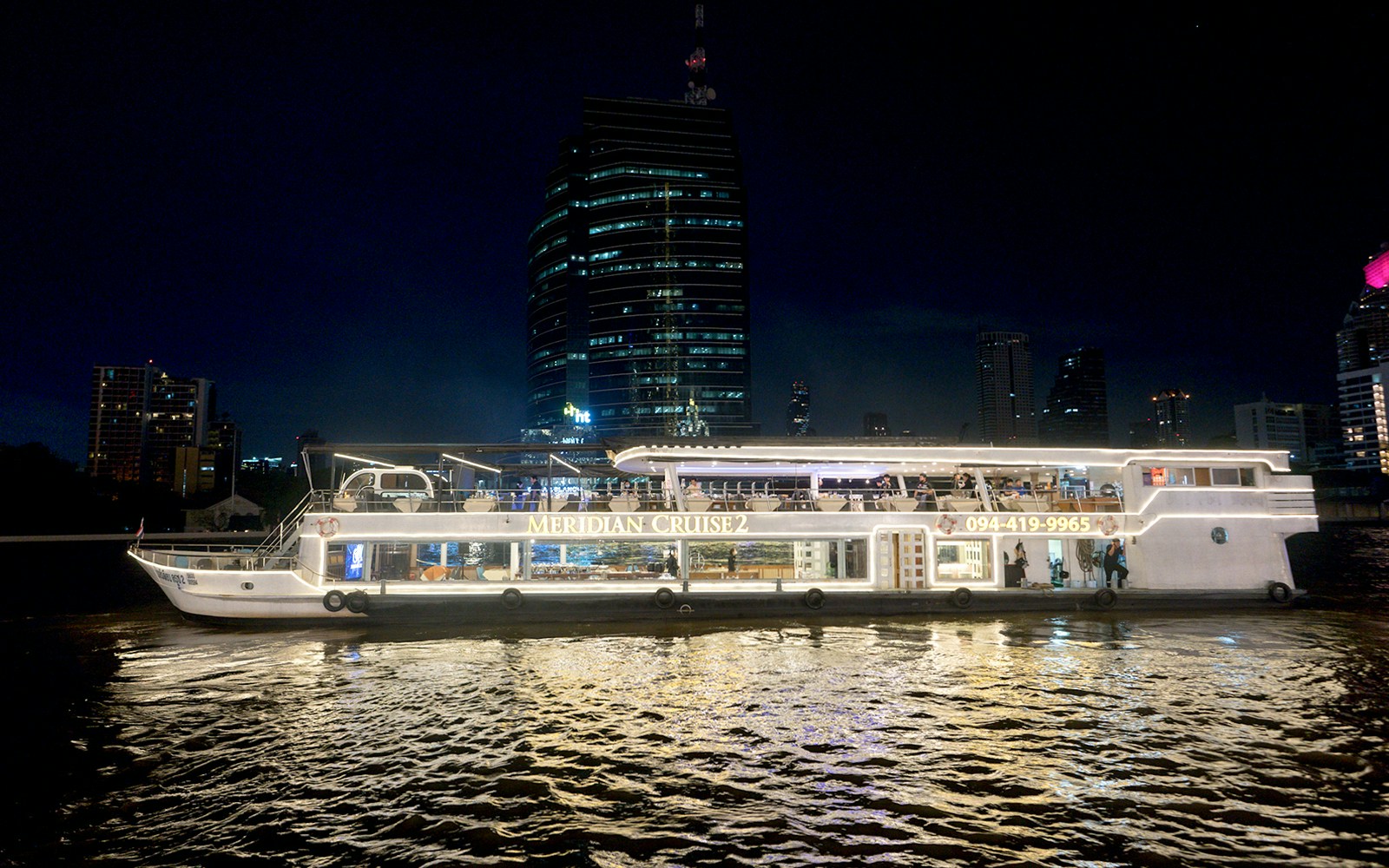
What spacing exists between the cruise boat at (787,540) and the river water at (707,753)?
3.15 m

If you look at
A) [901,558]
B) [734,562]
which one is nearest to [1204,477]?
[901,558]

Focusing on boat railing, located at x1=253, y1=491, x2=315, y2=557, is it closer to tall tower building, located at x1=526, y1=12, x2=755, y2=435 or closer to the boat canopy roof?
the boat canopy roof

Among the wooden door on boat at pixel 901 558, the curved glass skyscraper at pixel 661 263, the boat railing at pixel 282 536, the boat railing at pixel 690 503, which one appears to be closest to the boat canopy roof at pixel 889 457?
the boat railing at pixel 690 503

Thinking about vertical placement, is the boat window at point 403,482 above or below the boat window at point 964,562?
above

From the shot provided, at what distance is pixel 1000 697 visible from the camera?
15641 mm

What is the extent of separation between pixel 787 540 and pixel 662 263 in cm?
12781

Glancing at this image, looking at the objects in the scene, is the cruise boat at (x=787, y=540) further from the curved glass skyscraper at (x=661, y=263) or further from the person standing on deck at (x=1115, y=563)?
the curved glass skyscraper at (x=661, y=263)

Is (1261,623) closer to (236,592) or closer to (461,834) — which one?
(461,834)

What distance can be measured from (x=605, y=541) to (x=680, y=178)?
14085cm

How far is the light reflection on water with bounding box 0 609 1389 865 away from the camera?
9531 mm

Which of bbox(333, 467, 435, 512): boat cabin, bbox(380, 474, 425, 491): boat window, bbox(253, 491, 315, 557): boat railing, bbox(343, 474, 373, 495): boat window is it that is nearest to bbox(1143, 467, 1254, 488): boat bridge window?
bbox(333, 467, 435, 512): boat cabin

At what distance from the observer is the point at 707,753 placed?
12.4 m

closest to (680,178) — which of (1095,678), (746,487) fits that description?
(746,487)

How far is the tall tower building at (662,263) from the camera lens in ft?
487
